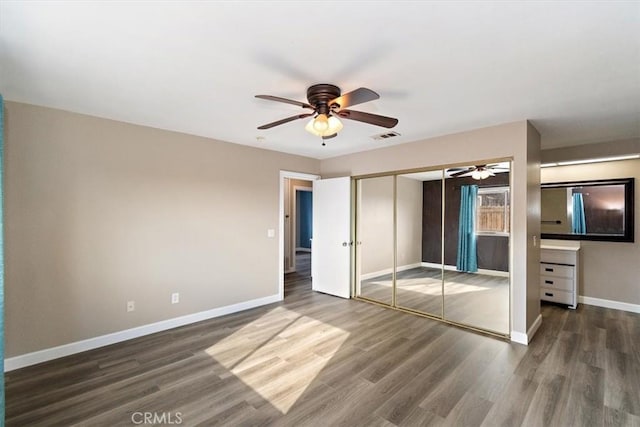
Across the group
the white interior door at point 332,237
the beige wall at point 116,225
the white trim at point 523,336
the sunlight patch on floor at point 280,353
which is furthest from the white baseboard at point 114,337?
the white trim at point 523,336

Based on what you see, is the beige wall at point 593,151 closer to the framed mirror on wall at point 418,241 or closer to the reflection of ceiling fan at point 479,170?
the reflection of ceiling fan at point 479,170

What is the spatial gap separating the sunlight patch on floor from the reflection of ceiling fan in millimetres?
2504

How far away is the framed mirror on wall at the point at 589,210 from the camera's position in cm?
433

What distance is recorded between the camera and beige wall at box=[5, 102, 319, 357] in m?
2.81

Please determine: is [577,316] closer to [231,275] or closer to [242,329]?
[242,329]

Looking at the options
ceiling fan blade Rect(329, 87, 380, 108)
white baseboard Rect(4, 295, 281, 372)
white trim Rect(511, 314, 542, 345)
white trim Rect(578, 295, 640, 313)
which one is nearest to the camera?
ceiling fan blade Rect(329, 87, 380, 108)

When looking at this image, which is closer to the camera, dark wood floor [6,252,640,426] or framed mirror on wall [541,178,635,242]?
dark wood floor [6,252,640,426]

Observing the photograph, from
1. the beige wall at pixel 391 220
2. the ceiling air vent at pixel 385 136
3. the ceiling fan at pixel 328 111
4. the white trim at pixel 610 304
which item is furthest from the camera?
the beige wall at pixel 391 220

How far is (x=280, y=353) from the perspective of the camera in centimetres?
306

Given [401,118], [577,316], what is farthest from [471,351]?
[401,118]

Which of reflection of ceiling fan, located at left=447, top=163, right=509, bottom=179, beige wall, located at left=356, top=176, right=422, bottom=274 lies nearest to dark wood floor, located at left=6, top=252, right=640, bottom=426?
beige wall, located at left=356, top=176, right=422, bottom=274

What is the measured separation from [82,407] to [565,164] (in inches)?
265

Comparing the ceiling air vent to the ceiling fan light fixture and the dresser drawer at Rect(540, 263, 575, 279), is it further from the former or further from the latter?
the dresser drawer at Rect(540, 263, 575, 279)

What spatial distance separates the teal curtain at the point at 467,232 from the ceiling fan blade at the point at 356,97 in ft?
7.95
